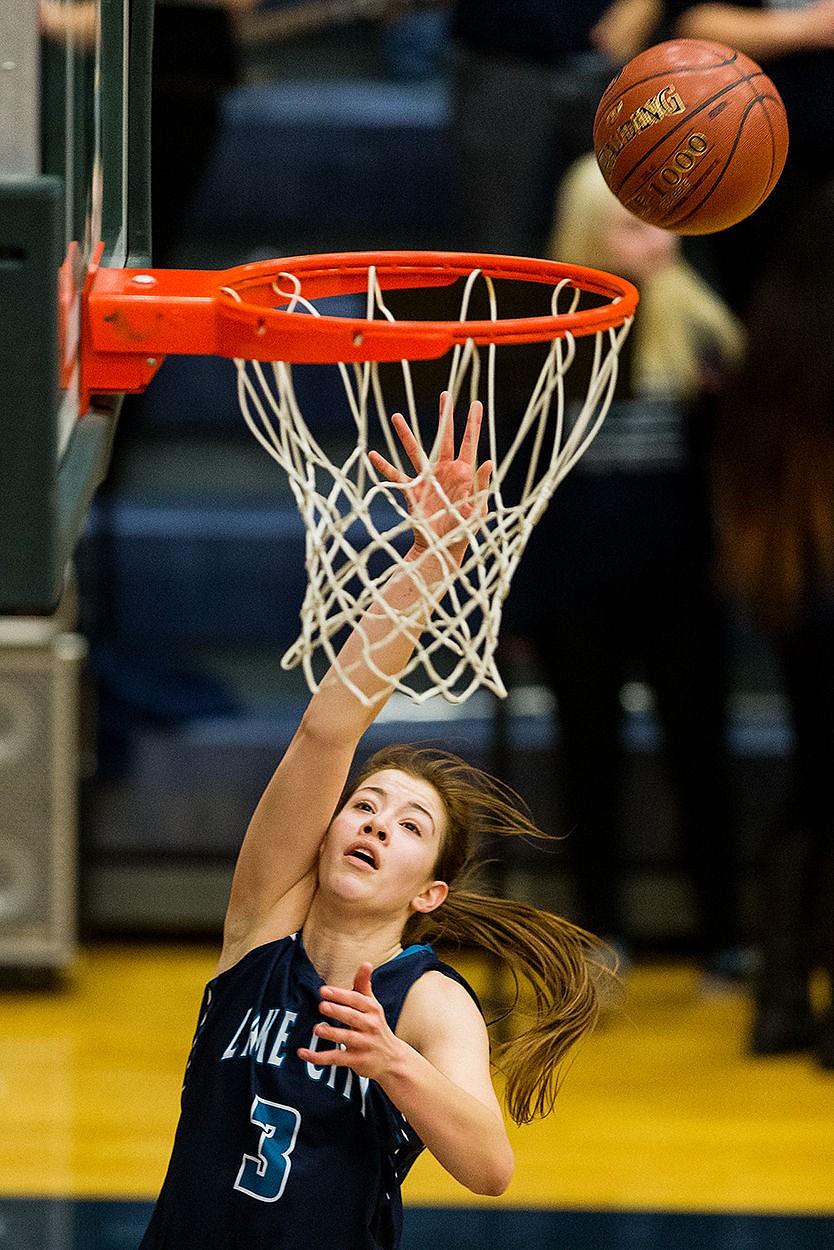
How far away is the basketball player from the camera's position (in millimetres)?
1938

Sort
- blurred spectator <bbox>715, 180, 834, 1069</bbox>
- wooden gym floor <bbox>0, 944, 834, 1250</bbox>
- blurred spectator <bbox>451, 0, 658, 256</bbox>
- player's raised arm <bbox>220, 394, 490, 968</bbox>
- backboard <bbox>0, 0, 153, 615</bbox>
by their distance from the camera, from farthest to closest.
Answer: blurred spectator <bbox>451, 0, 658, 256</bbox>
blurred spectator <bbox>715, 180, 834, 1069</bbox>
wooden gym floor <bbox>0, 944, 834, 1250</bbox>
player's raised arm <bbox>220, 394, 490, 968</bbox>
backboard <bbox>0, 0, 153, 615</bbox>

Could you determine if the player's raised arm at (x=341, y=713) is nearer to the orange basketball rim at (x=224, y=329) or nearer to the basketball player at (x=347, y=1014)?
the basketball player at (x=347, y=1014)

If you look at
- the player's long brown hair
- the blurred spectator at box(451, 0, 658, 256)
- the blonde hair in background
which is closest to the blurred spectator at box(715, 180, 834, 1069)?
the blonde hair in background

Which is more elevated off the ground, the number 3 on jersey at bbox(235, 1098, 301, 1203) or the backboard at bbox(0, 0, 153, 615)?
the backboard at bbox(0, 0, 153, 615)

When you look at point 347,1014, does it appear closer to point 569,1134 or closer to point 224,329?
point 224,329

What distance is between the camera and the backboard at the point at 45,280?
4.99ft

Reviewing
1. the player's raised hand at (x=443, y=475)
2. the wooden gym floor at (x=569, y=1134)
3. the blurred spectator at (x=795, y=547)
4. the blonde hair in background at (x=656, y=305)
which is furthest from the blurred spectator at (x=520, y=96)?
the player's raised hand at (x=443, y=475)

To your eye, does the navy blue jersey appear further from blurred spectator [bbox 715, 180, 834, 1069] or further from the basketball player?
blurred spectator [bbox 715, 180, 834, 1069]

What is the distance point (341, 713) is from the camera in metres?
2.05

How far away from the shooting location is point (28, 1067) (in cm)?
391

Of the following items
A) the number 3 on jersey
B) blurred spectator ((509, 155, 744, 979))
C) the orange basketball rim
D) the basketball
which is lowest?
blurred spectator ((509, 155, 744, 979))

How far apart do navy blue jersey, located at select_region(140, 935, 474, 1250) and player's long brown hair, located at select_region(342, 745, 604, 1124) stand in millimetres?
171

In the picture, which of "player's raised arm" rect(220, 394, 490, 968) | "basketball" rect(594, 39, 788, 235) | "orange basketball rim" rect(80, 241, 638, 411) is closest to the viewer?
"orange basketball rim" rect(80, 241, 638, 411)

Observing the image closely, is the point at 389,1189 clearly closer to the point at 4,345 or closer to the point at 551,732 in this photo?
the point at 4,345
